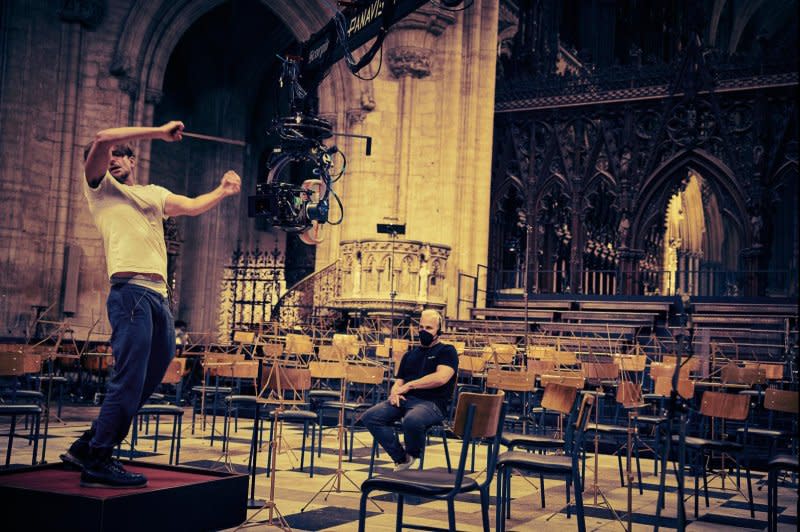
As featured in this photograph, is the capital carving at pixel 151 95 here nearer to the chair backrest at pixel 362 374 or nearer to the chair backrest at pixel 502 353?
the chair backrest at pixel 502 353

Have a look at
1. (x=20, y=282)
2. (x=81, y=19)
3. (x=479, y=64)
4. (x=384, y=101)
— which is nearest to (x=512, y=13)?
(x=479, y=64)

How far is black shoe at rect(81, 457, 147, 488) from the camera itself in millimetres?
4531

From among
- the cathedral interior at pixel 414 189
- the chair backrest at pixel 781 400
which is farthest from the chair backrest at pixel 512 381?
the cathedral interior at pixel 414 189

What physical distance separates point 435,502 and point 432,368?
107cm

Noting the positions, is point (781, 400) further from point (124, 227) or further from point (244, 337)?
point (244, 337)

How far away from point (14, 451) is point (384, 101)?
44.8 feet

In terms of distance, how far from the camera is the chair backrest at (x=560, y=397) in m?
6.25

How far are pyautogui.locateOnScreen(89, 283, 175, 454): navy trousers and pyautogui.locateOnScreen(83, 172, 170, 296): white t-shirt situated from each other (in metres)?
0.13

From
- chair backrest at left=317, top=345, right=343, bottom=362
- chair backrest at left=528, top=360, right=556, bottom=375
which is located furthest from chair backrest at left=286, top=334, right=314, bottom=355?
chair backrest at left=528, top=360, right=556, bottom=375

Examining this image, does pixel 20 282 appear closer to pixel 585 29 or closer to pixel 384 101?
pixel 384 101

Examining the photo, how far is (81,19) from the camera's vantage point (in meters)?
17.9

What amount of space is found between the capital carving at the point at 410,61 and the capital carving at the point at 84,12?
6.25 m

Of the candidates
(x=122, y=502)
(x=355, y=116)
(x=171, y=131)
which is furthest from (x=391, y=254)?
(x=122, y=502)

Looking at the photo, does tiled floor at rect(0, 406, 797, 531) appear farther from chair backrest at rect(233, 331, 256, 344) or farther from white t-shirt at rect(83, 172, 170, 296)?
chair backrest at rect(233, 331, 256, 344)
